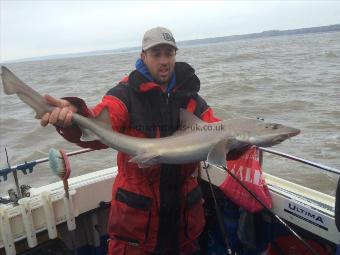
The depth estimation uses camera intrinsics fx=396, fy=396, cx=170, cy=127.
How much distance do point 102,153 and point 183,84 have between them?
31.6 feet

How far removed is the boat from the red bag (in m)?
0.12

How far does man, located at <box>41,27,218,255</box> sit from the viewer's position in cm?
322

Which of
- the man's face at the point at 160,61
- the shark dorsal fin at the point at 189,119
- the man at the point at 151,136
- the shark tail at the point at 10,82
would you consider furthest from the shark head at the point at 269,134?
the shark tail at the point at 10,82

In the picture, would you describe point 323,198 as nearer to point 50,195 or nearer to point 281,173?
point 50,195

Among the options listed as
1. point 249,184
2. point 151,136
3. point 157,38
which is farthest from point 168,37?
point 249,184

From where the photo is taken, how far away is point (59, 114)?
279cm

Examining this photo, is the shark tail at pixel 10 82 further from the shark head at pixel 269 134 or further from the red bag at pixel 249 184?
the red bag at pixel 249 184

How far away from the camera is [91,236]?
4.72 metres

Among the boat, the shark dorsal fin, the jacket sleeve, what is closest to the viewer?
the jacket sleeve

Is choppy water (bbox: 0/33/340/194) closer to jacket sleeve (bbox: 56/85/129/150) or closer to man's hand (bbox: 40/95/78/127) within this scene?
jacket sleeve (bbox: 56/85/129/150)

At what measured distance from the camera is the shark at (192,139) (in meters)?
2.87

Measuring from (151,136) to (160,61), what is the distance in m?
0.62

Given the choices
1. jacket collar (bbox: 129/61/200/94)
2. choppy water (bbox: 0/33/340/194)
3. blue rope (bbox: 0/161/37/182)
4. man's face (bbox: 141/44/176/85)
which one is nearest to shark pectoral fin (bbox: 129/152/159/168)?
jacket collar (bbox: 129/61/200/94)

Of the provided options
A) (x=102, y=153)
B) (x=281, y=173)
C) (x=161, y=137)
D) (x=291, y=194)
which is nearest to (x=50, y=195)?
(x=161, y=137)
